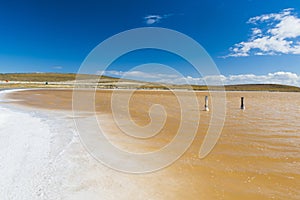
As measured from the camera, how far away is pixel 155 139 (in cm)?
900

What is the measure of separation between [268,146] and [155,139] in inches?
172

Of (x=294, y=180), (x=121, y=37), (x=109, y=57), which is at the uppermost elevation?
(x=121, y=37)

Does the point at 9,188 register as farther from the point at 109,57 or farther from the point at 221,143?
the point at 109,57

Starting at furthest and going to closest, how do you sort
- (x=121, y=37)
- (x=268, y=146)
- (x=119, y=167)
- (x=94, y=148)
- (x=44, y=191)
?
(x=121, y=37) → (x=268, y=146) → (x=94, y=148) → (x=119, y=167) → (x=44, y=191)

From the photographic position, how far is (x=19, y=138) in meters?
7.58

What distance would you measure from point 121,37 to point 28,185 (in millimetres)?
10022

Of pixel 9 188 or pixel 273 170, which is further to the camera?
pixel 273 170

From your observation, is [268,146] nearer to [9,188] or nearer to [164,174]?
[164,174]

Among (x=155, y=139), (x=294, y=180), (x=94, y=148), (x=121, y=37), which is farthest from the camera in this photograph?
(x=121, y=37)

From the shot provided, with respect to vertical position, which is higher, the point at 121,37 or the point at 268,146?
the point at 121,37

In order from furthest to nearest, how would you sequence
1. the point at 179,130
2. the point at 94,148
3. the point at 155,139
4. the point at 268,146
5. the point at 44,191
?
1. the point at 179,130
2. the point at 155,139
3. the point at 268,146
4. the point at 94,148
5. the point at 44,191

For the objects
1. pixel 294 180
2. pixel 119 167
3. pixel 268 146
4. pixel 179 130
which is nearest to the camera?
pixel 294 180

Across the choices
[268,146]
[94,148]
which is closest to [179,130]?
[268,146]

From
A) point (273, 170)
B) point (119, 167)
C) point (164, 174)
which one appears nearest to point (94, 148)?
point (119, 167)
